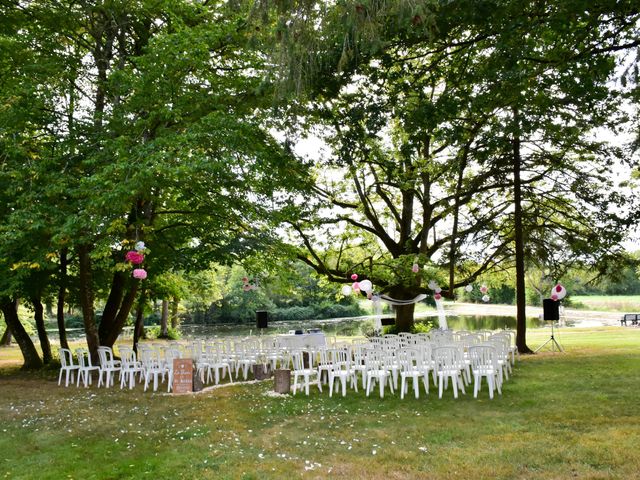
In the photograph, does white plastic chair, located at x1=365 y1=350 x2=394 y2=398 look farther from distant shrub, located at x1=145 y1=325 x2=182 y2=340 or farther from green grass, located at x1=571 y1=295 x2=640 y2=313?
green grass, located at x1=571 y1=295 x2=640 y2=313

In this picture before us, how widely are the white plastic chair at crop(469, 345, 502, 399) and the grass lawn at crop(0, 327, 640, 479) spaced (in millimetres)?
284

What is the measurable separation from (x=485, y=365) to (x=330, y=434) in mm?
3521

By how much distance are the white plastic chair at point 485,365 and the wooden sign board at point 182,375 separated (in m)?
5.27

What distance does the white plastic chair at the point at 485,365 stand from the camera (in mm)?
8711

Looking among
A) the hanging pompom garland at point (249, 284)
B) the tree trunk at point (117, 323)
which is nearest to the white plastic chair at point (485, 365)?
the hanging pompom garland at point (249, 284)

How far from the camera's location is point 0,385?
40.4ft

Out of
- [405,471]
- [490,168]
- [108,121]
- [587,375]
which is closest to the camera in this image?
[405,471]

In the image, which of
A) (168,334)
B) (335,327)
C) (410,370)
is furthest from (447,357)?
(335,327)

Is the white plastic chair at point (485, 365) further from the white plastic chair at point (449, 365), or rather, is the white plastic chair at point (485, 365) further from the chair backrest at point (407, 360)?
the chair backrest at point (407, 360)

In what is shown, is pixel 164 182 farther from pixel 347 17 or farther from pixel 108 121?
pixel 347 17

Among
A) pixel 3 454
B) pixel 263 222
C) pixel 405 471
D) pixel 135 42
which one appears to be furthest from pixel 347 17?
pixel 135 42

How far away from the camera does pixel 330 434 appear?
6.89 metres

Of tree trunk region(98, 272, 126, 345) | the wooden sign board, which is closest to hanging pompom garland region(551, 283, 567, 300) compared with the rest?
the wooden sign board

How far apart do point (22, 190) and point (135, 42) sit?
18.6 ft
